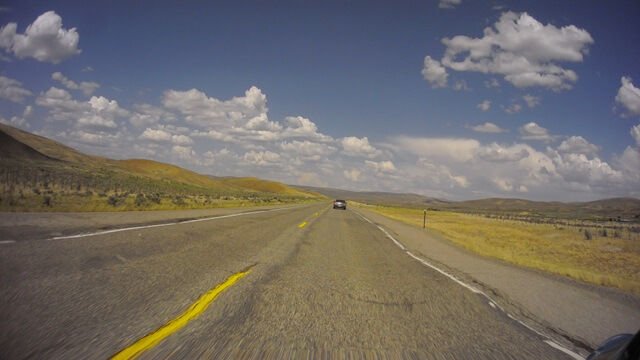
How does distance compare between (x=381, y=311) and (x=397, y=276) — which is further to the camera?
(x=397, y=276)

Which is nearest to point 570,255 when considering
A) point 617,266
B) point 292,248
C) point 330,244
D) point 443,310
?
point 617,266

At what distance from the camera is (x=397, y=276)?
780 centimetres

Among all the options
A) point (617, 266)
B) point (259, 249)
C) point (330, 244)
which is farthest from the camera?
point (617, 266)

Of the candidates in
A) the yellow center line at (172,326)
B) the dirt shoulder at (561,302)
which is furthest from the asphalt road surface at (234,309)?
the dirt shoulder at (561,302)

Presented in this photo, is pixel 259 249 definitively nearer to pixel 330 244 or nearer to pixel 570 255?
pixel 330 244

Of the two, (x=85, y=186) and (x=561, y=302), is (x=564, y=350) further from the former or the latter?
(x=85, y=186)

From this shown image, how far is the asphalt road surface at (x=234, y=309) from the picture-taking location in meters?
3.59

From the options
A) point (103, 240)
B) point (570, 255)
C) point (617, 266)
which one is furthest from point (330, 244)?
point (570, 255)

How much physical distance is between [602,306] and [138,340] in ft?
24.2

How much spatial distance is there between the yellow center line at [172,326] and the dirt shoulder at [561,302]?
4.33m

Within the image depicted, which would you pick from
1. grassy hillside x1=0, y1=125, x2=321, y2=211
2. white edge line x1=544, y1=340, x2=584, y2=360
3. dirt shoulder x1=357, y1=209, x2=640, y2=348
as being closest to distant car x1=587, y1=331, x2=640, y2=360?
white edge line x1=544, y1=340, x2=584, y2=360

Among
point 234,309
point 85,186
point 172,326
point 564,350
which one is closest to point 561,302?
point 564,350

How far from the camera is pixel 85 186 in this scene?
3669 cm

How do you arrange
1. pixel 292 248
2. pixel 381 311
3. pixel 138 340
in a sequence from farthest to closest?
pixel 292 248 < pixel 381 311 < pixel 138 340
